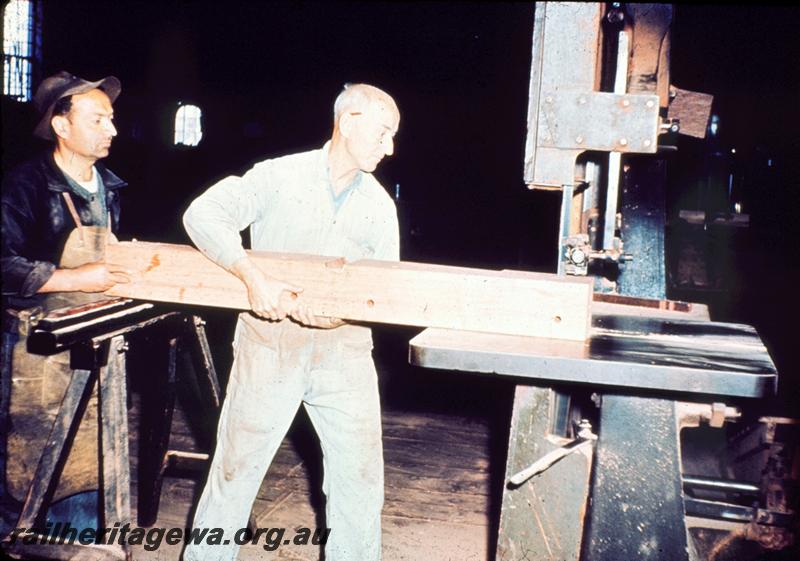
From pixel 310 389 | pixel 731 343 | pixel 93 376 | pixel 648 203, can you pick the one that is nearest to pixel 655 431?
pixel 731 343

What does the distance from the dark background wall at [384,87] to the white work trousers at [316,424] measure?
9.12 m

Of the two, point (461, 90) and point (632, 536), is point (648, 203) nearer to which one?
point (632, 536)

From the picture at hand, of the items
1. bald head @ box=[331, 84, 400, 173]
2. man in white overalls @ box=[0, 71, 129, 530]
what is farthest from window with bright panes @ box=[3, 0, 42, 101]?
bald head @ box=[331, 84, 400, 173]

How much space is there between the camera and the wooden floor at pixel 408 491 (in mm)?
2953

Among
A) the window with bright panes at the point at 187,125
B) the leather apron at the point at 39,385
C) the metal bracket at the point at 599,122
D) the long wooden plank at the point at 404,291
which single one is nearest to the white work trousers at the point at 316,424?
the long wooden plank at the point at 404,291

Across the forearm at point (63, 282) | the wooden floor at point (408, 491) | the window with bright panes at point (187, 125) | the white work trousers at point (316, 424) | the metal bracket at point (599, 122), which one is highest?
the window with bright panes at point (187, 125)

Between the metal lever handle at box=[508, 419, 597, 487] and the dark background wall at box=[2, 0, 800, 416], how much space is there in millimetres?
9409

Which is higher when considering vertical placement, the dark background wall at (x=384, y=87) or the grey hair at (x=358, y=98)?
the dark background wall at (x=384, y=87)

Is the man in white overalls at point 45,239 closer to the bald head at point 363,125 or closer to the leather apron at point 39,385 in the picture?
the leather apron at point 39,385

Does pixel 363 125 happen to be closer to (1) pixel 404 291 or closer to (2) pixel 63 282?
(1) pixel 404 291

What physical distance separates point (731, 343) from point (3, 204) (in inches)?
100

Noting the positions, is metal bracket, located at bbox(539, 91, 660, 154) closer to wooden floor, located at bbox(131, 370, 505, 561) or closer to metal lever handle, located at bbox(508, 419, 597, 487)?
metal lever handle, located at bbox(508, 419, 597, 487)

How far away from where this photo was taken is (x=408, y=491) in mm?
3510

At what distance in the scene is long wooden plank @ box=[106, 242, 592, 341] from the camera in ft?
5.75
